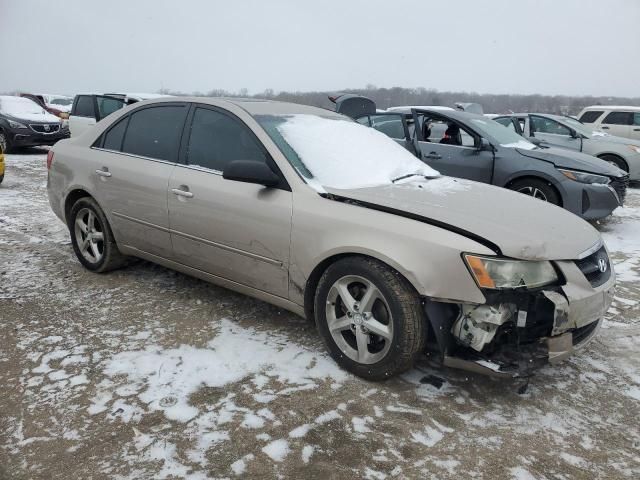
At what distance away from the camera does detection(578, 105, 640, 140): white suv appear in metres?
13.7

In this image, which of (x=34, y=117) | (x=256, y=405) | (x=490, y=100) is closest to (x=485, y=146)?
(x=256, y=405)

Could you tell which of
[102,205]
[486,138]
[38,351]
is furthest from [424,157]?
[38,351]

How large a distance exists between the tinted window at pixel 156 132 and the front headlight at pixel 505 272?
233 cm

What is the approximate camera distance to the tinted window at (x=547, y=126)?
11.2 meters

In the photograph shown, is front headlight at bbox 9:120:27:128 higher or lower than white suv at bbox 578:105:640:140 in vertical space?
lower

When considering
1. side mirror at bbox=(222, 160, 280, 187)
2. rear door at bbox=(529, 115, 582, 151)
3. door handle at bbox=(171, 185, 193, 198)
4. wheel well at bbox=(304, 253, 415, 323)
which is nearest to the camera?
wheel well at bbox=(304, 253, 415, 323)

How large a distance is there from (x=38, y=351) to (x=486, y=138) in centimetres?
578

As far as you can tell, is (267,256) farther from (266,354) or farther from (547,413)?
(547,413)

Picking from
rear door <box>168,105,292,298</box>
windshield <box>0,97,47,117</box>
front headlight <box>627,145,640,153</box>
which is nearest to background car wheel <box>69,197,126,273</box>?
rear door <box>168,105,292,298</box>

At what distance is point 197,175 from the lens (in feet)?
11.8

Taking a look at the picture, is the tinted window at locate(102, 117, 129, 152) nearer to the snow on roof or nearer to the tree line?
the snow on roof

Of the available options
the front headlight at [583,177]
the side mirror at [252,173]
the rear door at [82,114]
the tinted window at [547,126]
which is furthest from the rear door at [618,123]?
the side mirror at [252,173]

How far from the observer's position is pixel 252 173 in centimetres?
311

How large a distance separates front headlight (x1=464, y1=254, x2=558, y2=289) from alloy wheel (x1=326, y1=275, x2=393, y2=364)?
1.63ft
